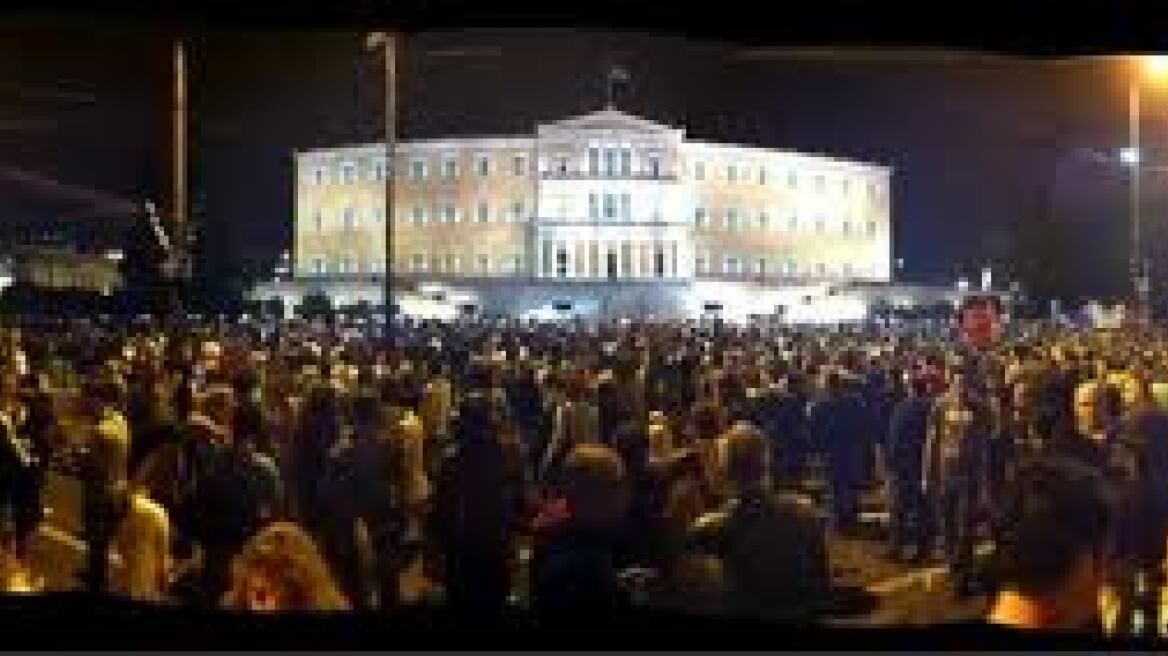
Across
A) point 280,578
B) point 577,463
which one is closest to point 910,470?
point 577,463

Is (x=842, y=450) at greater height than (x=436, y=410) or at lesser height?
lesser

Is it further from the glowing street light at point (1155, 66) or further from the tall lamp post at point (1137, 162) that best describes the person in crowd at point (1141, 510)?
the glowing street light at point (1155, 66)

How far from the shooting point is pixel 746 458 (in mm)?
9289

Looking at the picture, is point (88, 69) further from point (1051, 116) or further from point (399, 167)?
point (1051, 116)

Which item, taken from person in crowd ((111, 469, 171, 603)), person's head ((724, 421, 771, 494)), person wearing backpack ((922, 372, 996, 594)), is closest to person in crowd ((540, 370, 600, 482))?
person's head ((724, 421, 771, 494))

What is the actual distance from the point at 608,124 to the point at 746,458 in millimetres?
1539

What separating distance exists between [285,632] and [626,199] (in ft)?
7.75

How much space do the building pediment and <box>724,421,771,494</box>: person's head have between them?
132 centimetres

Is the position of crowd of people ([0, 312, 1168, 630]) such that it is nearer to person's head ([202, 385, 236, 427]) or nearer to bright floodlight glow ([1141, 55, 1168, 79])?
person's head ([202, 385, 236, 427])

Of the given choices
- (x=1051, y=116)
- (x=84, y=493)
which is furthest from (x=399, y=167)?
(x=1051, y=116)

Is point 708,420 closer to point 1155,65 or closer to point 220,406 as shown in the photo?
point 220,406

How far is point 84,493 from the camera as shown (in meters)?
9.33

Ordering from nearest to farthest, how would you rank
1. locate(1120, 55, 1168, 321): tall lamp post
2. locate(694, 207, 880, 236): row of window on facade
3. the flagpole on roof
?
the flagpole on roof, locate(1120, 55, 1168, 321): tall lamp post, locate(694, 207, 880, 236): row of window on facade

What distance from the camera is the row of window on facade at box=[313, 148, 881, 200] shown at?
9.31 meters
